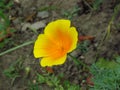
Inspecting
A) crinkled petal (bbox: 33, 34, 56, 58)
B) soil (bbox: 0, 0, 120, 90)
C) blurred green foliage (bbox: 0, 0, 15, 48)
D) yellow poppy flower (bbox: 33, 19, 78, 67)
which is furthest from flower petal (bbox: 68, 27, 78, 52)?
blurred green foliage (bbox: 0, 0, 15, 48)

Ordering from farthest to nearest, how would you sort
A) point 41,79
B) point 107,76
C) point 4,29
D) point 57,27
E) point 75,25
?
point 4,29 < point 75,25 < point 41,79 < point 57,27 < point 107,76

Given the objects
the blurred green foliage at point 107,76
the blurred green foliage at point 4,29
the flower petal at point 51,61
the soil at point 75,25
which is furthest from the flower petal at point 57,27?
the blurred green foliage at point 4,29

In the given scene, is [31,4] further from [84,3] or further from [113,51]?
[113,51]

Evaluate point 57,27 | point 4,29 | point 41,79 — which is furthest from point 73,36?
point 4,29

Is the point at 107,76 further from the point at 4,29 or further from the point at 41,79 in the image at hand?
the point at 4,29

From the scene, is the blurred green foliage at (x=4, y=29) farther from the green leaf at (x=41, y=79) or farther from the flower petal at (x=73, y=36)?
the flower petal at (x=73, y=36)

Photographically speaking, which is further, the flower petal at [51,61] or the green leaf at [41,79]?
the green leaf at [41,79]
